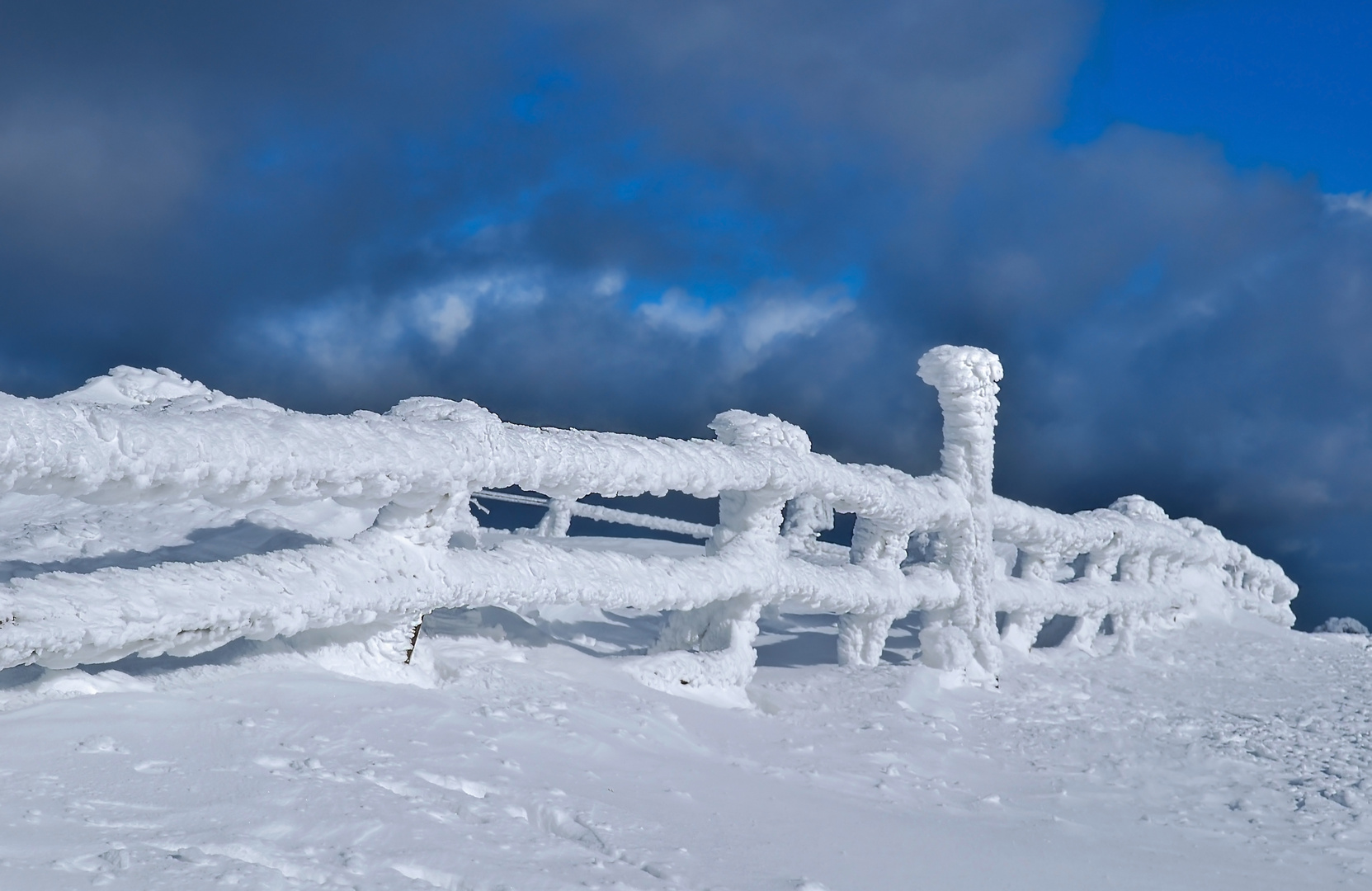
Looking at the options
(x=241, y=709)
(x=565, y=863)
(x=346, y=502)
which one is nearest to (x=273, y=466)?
(x=346, y=502)

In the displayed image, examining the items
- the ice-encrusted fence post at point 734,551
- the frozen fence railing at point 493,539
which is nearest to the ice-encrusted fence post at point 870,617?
the frozen fence railing at point 493,539

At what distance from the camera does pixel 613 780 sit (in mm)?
3135

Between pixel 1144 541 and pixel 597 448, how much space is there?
5.88 m

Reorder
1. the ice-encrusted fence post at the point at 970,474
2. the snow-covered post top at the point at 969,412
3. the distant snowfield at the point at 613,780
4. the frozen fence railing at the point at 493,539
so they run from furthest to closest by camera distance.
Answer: the snow-covered post top at the point at 969,412, the ice-encrusted fence post at the point at 970,474, the frozen fence railing at the point at 493,539, the distant snowfield at the point at 613,780

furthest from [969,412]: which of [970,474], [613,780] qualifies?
[613,780]

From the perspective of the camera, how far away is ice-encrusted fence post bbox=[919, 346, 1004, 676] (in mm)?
6262

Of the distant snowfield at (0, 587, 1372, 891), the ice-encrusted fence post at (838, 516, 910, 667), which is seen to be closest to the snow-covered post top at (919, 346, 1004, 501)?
the ice-encrusted fence post at (838, 516, 910, 667)

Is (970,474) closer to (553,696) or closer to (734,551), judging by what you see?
(734,551)

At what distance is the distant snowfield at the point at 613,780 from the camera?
2.25 meters

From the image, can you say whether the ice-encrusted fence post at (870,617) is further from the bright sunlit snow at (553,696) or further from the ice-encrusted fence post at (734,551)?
the ice-encrusted fence post at (734,551)

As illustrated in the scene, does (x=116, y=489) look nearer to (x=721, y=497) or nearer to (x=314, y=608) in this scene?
(x=314, y=608)

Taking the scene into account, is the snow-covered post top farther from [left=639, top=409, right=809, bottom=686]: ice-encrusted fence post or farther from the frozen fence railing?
[left=639, top=409, right=809, bottom=686]: ice-encrusted fence post

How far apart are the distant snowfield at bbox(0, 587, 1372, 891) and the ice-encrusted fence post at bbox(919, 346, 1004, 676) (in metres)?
0.73

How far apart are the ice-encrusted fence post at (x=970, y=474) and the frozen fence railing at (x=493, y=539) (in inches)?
0.6
